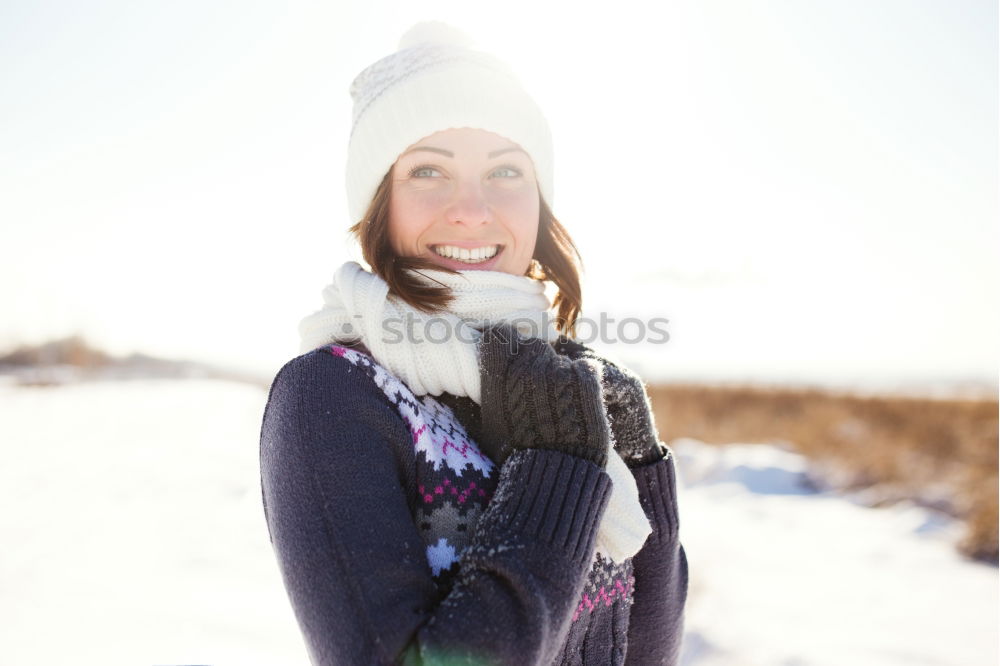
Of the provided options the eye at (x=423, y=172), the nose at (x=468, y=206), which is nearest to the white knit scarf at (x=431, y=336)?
the nose at (x=468, y=206)

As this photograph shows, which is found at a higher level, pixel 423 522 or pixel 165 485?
pixel 423 522

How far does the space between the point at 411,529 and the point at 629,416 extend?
0.65 m

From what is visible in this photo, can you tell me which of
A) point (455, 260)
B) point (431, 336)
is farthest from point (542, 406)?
point (455, 260)

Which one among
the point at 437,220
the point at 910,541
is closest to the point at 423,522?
the point at 437,220

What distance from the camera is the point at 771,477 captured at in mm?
5969

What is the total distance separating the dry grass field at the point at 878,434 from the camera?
4996 mm

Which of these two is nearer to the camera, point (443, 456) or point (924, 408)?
point (443, 456)

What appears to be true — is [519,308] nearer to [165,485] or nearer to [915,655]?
[915,655]

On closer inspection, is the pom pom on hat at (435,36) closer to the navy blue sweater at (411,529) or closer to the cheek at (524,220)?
the cheek at (524,220)

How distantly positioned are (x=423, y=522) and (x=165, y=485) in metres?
3.52

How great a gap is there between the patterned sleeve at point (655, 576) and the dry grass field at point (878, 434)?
12.2 ft

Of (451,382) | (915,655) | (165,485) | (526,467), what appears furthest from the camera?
(165,485)

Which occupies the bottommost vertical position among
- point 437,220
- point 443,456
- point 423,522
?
point 423,522

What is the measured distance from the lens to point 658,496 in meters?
1.40
